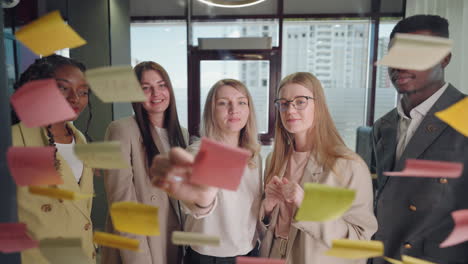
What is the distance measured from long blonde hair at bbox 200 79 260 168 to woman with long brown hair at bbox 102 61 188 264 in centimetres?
19

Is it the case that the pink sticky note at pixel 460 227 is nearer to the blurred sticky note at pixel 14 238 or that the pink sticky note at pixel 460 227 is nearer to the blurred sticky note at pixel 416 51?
the blurred sticky note at pixel 416 51

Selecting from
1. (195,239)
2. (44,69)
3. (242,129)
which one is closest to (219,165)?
(195,239)

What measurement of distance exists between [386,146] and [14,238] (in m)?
1.15

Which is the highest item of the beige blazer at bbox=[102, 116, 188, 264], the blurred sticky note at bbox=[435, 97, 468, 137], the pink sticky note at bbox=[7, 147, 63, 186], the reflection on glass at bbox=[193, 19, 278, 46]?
the reflection on glass at bbox=[193, 19, 278, 46]

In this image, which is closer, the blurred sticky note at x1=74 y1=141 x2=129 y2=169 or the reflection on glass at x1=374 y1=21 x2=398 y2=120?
the blurred sticky note at x1=74 y1=141 x2=129 y2=169

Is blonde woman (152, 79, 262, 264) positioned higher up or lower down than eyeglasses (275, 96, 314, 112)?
lower down

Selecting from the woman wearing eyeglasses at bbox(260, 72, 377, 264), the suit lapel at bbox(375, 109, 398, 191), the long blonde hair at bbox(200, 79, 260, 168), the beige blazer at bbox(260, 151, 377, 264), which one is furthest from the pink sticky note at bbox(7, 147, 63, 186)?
the suit lapel at bbox(375, 109, 398, 191)

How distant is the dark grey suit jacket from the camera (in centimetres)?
82

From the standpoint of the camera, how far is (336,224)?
851 mm

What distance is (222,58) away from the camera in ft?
14.2

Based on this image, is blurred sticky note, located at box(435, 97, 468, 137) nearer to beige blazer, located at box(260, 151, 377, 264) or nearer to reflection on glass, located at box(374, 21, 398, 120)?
beige blazer, located at box(260, 151, 377, 264)

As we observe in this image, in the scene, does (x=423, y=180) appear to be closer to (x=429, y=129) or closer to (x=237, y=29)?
(x=429, y=129)

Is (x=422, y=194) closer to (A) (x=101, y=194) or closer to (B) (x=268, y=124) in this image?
(A) (x=101, y=194)

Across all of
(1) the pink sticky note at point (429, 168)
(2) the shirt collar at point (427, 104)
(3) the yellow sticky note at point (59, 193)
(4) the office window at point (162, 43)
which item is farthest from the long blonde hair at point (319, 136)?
(4) the office window at point (162, 43)
